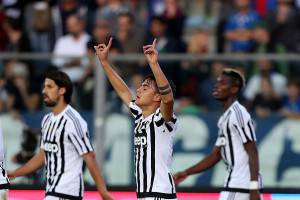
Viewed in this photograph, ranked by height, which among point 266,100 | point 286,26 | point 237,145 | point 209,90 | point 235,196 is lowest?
point 235,196

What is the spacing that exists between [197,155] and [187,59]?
4.15 feet

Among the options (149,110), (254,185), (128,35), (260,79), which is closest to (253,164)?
(254,185)

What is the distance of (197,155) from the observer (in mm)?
14078

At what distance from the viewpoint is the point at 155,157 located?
938 centimetres

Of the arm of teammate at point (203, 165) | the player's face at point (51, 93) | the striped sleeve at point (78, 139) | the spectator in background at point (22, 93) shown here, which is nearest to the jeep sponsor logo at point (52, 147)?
the striped sleeve at point (78, 139)

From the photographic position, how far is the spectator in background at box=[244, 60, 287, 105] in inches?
536

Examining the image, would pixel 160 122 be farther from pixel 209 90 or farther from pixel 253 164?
pixel 209 90

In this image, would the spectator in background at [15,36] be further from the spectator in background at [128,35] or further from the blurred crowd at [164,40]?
the spectator in background at [128,35]

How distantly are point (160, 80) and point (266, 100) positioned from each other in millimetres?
5054

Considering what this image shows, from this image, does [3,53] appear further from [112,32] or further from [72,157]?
[72,157]

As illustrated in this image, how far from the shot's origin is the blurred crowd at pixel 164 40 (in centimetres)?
1378

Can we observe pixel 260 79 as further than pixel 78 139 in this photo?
Yes

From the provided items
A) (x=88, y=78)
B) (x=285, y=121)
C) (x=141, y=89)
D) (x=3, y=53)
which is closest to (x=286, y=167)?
(x=285, y=121)

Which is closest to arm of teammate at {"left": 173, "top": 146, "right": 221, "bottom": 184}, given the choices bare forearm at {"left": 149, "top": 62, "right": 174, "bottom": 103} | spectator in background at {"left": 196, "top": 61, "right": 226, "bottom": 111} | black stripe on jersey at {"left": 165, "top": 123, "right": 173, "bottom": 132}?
black stripe on jersey at {"left": 165, "top": 123, "right": 173, "bottom": 132}
